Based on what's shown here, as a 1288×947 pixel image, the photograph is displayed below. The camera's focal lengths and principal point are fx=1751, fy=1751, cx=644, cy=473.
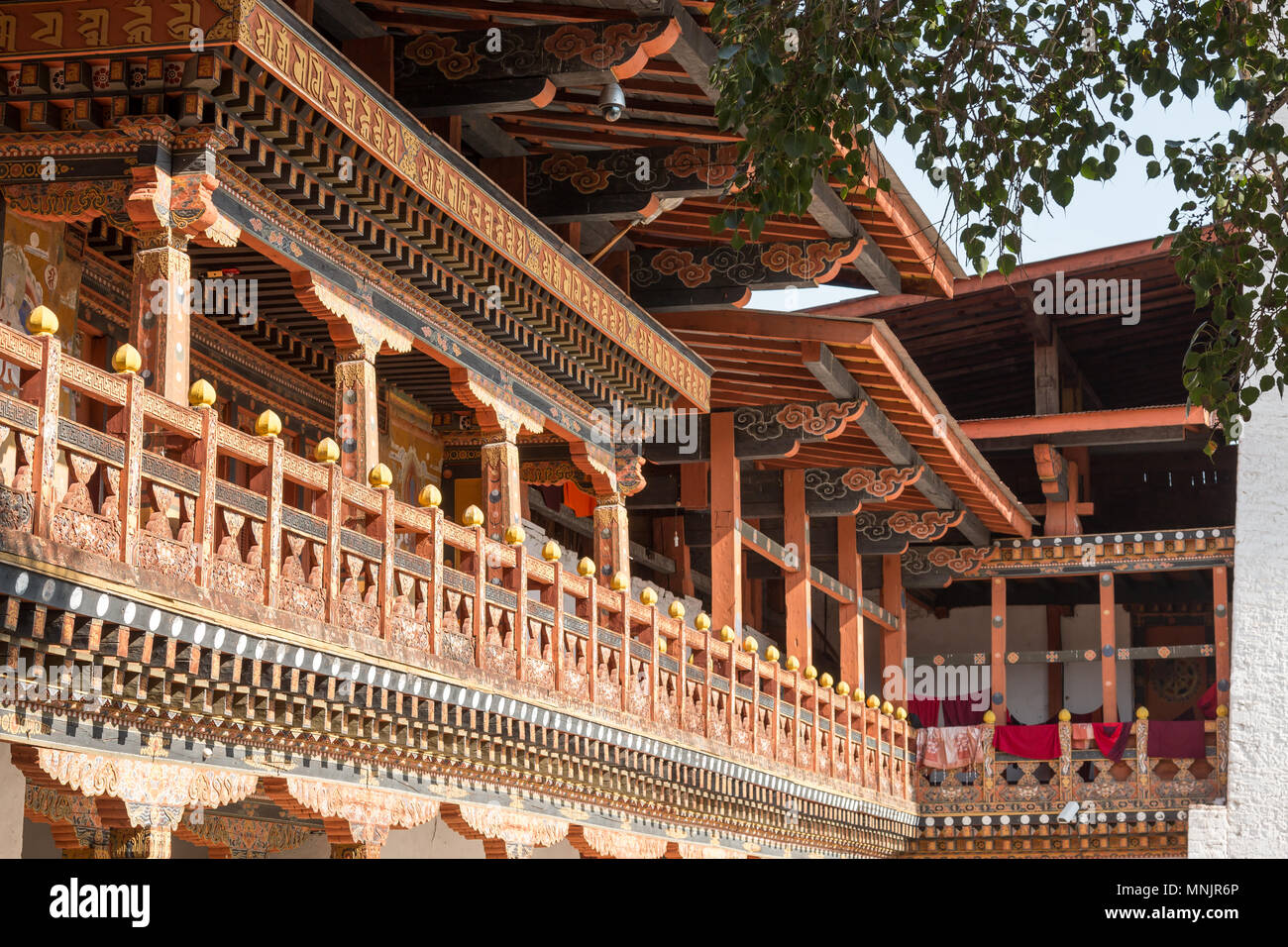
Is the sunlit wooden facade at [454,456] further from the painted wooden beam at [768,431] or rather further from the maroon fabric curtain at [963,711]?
the maroon fabric curtain at [963,711]

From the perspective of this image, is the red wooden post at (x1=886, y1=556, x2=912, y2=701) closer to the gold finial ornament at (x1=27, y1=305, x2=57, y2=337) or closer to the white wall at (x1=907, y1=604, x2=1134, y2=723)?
the white wall at (x1=907, y1=604, x2=1134, y2=723)

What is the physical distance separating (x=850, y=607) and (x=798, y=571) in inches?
68.1

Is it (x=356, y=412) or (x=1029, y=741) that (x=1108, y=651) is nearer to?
(x=1029, y=741)

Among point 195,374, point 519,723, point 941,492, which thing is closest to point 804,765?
point 941,492

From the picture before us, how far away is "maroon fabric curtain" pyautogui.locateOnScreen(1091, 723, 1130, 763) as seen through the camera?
17.1 meters

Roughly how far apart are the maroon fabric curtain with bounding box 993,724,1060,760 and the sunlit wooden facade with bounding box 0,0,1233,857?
0.21 meters

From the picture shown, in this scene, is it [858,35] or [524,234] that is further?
[524,234]

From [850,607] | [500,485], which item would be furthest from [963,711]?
[500,485]

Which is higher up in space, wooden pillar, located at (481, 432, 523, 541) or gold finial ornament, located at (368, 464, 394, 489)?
wooden pillar, located at (481, 432, 523, 541)

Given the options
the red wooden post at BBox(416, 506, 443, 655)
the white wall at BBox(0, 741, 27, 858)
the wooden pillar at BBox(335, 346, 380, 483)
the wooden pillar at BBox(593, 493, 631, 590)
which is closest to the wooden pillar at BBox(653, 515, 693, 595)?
the wooden pillar at BBox(593, 493, 631, 590)

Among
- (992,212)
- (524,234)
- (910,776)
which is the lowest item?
(910,776)

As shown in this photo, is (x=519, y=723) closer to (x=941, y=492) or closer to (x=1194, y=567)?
(x=941, y=492)

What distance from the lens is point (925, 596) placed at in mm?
22484

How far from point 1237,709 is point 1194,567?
1.83 meters
